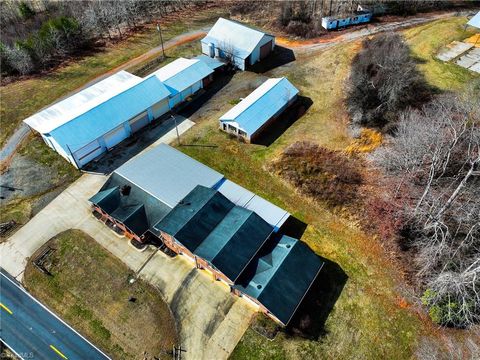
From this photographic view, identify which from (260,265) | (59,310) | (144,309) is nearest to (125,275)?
(144,309)

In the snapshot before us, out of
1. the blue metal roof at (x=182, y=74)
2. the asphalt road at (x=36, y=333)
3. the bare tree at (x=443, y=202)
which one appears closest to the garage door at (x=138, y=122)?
the blue metal roof at (x=182, y=74)

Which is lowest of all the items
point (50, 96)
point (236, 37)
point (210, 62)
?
point (50, 96)

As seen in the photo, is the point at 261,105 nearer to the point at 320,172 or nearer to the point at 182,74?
the point at 320,172

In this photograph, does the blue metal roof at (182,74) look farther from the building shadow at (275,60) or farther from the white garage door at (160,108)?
the building shadow at (275,60)

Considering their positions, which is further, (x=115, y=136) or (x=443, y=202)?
(x=115, y=136)

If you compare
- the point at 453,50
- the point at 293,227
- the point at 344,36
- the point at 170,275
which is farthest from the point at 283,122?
the point at 453,50

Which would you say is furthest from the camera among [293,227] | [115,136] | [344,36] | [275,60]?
[344,36]

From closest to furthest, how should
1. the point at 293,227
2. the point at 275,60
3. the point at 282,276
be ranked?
the point at 282,276 < the point at 293,227 < the point at 275,60
